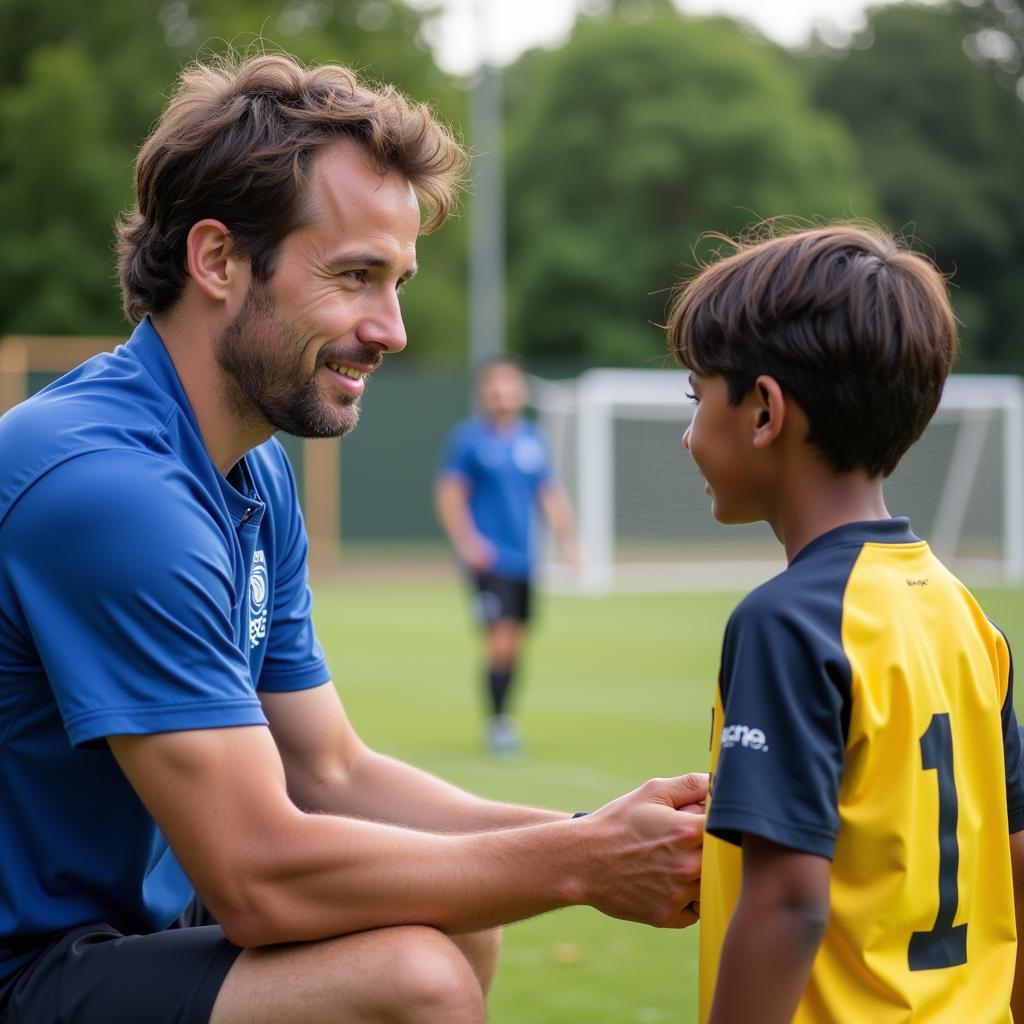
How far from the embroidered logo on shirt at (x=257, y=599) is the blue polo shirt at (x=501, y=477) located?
7.82 metres

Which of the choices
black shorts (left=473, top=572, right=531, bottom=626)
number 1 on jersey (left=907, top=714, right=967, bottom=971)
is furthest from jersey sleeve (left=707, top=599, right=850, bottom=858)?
black shorts (left=473, top=572, right=531, bottom=626)

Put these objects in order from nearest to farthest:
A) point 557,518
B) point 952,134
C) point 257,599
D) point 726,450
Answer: point 726,450
point 257,599
point 557,518
point 952,134

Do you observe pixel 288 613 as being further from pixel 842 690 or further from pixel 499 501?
pixel 499 501

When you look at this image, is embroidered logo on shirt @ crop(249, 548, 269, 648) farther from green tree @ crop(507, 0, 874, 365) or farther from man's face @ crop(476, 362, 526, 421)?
green tree @ crop(507, 0, 874, 365)

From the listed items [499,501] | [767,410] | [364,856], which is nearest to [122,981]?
[364,856]

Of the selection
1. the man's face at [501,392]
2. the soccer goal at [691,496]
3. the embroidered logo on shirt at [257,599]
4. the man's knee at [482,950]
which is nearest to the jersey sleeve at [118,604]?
the embroidered logo on shirt at [257,599]

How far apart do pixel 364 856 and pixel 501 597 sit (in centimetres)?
822

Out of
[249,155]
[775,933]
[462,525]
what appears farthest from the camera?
[462,525]

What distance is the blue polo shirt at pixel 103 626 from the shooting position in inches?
99.7

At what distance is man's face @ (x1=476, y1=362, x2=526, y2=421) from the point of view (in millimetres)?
11133

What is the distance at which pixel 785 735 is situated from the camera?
206cm

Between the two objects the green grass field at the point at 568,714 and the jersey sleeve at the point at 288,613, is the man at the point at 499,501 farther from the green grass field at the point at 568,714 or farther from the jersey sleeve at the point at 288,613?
the jersey sleeve at the point at 288,613

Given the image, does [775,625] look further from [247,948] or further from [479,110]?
[479,110]

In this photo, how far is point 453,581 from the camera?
23172 millimetres
